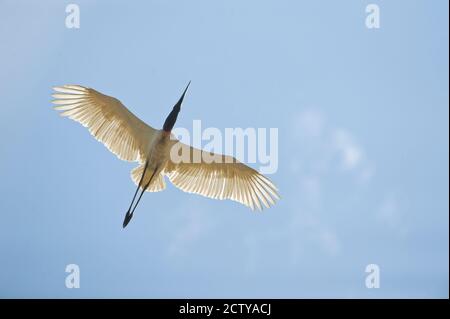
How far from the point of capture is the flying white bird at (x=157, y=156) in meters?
13.1

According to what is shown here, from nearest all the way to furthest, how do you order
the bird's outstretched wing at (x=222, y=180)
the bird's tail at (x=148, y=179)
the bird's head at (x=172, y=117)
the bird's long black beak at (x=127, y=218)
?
the bird's long black beak at (x=127, y=218), the bird's head at (x=172, y=117), the bird's tail at (x=148, y=179), the bird's outstretched wing at (x=222, y=180)

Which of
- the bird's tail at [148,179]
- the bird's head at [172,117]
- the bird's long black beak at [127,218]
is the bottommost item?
the bird's long black beak at [127,218]

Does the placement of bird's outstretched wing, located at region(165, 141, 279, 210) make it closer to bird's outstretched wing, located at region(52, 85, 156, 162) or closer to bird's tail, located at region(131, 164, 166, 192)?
bird's tail, located at region(131, 164, 166, 192)

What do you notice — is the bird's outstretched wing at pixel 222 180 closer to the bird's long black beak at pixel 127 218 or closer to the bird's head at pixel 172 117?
the bird's head at pixel 172 117

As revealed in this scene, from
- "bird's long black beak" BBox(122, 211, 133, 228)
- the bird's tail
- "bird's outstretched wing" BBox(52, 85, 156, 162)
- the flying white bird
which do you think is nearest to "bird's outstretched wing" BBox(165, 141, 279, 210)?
the flying white bird

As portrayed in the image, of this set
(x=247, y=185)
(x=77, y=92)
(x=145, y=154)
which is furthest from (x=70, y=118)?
(x=247, y=185)

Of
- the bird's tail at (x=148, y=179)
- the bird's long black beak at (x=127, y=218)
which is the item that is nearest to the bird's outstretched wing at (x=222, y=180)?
the bird's tail at (x=148, y=179)

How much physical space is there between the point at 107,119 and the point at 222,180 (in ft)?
8.78

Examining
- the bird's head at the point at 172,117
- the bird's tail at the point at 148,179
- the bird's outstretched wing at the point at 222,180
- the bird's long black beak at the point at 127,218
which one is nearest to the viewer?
the bird's long black beak at the point at 127,218

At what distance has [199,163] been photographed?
13.8 m
